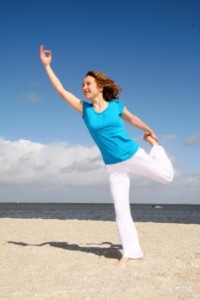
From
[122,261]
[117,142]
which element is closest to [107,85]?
[117,142]

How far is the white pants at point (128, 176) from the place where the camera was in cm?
526

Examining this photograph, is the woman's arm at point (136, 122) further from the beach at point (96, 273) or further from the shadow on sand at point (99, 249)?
the shadow on sand at point (99, 249)

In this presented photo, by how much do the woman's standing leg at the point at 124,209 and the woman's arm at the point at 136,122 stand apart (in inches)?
27.5

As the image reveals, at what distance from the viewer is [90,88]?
5.55 meters

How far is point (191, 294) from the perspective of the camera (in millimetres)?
4160

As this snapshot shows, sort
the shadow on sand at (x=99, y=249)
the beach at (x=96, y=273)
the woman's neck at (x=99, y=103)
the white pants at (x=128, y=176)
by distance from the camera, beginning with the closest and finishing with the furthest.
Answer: the beach at (x=96, y=273) → the white pants at (x=128, y=176) → the woman's neck at (x=99, y=103) → the shadow on sand at (x=99, y=249)

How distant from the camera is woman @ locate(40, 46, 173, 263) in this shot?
5.28 metres

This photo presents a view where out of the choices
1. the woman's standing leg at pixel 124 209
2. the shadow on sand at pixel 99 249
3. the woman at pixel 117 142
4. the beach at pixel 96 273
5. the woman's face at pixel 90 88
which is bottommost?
the beach at pixel 96 273

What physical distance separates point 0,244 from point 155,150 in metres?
4.28

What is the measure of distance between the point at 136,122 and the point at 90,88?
842mm

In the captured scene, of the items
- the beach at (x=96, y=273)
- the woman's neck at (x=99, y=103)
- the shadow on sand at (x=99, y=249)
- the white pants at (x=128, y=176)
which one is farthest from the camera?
the shadow on sand at (x=99, y=249)

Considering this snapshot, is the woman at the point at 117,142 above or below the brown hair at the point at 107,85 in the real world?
below

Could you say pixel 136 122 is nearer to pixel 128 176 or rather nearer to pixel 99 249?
pixel 128 176

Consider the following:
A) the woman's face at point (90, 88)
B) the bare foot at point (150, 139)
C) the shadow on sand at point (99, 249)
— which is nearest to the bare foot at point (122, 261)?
the shadow on sand at point (99, 249)
